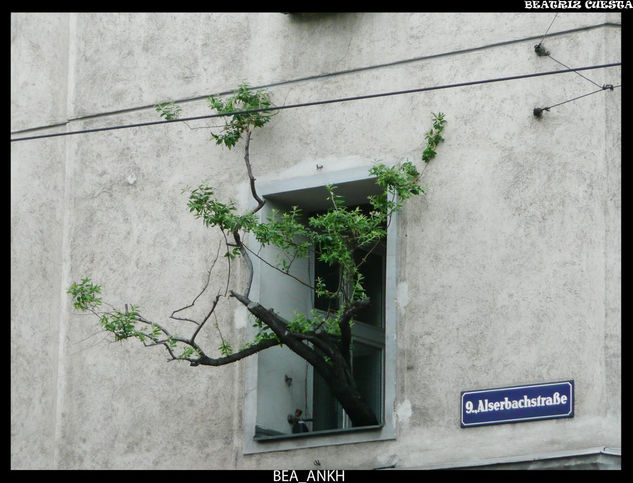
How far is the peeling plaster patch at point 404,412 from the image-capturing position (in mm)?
15992

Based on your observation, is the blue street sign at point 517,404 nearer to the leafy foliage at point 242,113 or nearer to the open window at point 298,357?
the open window at point 298,357

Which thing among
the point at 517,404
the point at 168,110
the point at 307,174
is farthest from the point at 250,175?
the point at 517,404

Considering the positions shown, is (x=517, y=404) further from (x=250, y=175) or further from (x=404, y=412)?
(x=250, y=175)

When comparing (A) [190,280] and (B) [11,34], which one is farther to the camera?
(B) [11,34]

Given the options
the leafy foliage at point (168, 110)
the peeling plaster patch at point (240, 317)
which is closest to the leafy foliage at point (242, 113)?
the leafy foliage at point (168, 110)

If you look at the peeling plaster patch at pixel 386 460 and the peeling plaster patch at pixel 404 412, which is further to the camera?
the peeling plaster patch at pixel 404 412

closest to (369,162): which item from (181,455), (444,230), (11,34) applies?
(444,230)

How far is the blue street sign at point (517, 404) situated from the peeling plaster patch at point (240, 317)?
2.69 meters

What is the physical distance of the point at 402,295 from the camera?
16422 millimetres

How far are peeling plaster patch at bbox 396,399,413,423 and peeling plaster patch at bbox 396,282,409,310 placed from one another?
0.95m

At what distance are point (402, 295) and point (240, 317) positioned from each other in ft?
6.14

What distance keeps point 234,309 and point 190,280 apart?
66cm

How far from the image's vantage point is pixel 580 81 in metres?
15.9

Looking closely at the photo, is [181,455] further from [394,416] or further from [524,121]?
[524,121]
